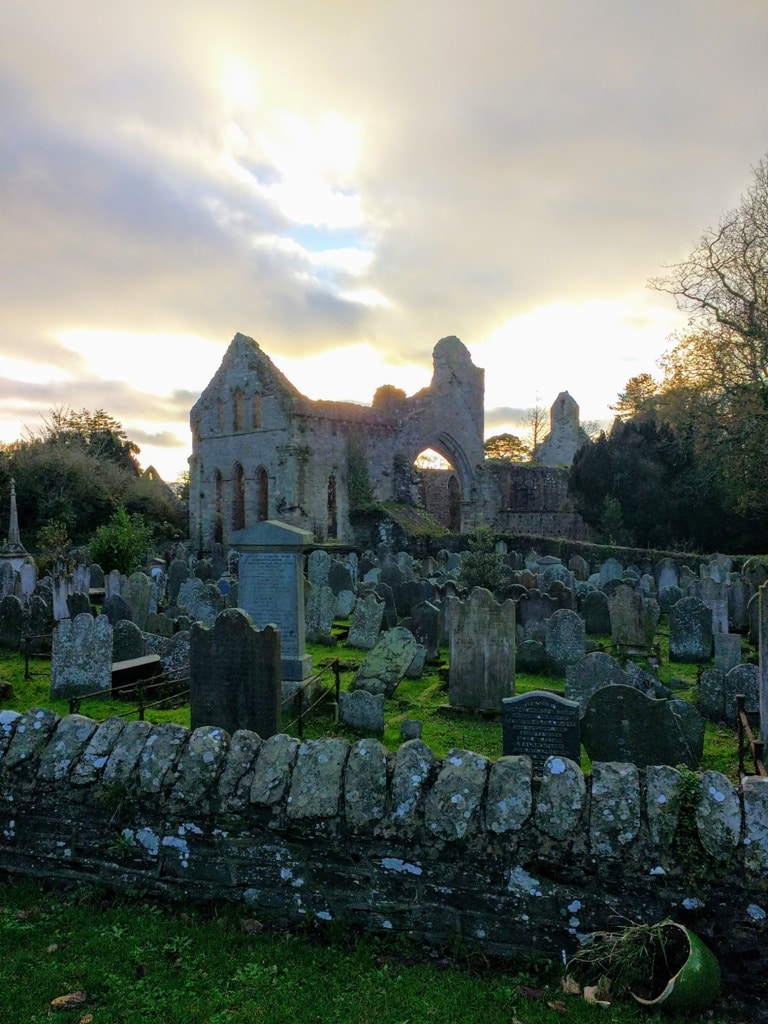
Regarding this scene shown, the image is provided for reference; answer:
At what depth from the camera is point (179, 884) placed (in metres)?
3.49

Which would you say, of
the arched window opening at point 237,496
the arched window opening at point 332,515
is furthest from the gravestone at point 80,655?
the arched window opening at point 237,496

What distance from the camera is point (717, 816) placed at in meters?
2.90

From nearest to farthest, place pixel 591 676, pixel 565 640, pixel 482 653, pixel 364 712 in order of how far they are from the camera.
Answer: pixel 591 676, pixel 364 712, pixel 482 653, pixel 565 640

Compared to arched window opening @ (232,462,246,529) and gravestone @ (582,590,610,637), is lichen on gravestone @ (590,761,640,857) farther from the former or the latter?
arched window opening @ (232,462,246,529)

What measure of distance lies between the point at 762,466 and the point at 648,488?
16.0 feet

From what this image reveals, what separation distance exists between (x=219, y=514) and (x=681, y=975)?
27812 millimetres

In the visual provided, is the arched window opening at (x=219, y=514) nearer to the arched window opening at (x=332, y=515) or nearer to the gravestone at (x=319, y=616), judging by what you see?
the arched window opening at (x=332, y=515)

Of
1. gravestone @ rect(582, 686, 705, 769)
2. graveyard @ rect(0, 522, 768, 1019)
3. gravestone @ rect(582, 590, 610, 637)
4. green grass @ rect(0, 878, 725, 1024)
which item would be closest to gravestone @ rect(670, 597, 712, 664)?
gravestone @ rect(582, 590, 610, 637)

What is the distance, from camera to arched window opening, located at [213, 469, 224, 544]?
29.0 m

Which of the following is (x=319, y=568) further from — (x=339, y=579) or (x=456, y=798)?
(x=456, y=798)

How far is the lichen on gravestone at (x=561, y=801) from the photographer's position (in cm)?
302

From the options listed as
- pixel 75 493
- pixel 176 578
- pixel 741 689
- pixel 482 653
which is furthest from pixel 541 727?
pixel 75 493

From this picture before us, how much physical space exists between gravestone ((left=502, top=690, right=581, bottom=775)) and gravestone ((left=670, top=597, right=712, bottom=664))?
20.5 ft

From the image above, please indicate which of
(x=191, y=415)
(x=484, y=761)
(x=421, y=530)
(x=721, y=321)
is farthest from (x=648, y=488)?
(x=484, y=761)
